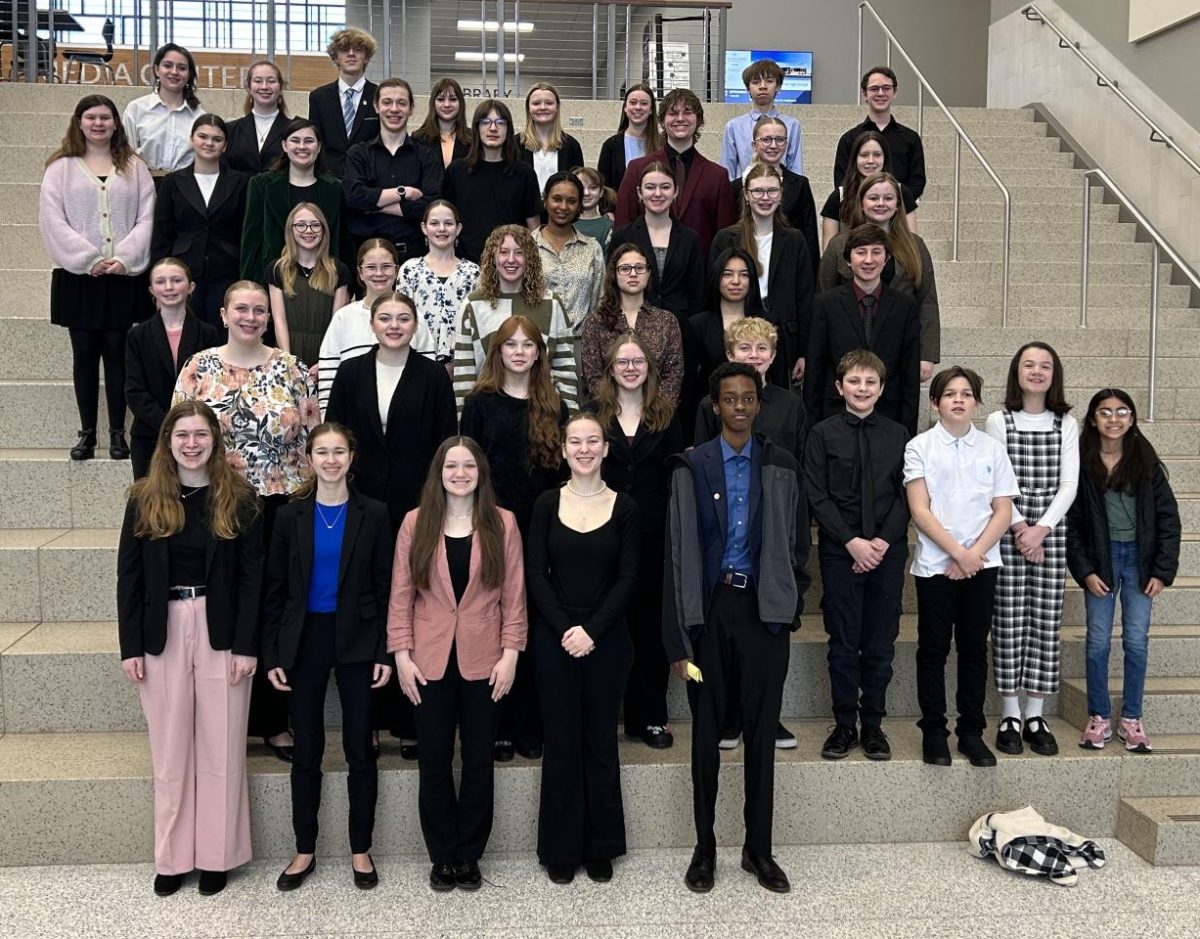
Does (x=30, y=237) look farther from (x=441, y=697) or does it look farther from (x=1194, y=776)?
(x=1194, y=776)

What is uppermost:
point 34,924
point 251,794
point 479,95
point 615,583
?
point 479,95

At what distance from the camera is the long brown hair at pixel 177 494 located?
369cm

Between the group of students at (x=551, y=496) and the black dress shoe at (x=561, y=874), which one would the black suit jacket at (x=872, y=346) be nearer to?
the group of students at (x=551, y=496)

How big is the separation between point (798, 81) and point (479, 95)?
641cm

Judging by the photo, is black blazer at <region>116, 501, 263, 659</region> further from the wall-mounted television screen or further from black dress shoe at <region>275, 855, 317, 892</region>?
the wall-mounted television screen

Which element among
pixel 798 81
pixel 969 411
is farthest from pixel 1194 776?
pixel 798 81

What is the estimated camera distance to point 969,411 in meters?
4.15

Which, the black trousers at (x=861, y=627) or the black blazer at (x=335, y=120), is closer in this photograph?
the black trousers at (x=861, y=627)

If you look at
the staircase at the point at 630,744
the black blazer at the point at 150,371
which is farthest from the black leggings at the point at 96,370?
the black blazer at the point at 150,371

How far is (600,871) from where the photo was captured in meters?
3.86

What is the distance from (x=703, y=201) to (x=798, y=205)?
44 cm

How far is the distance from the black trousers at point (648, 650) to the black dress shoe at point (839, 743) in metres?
0.59

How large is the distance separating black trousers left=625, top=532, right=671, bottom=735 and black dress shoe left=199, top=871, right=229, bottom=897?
4.78ft

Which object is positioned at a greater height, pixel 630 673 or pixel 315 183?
pixel 315 183
